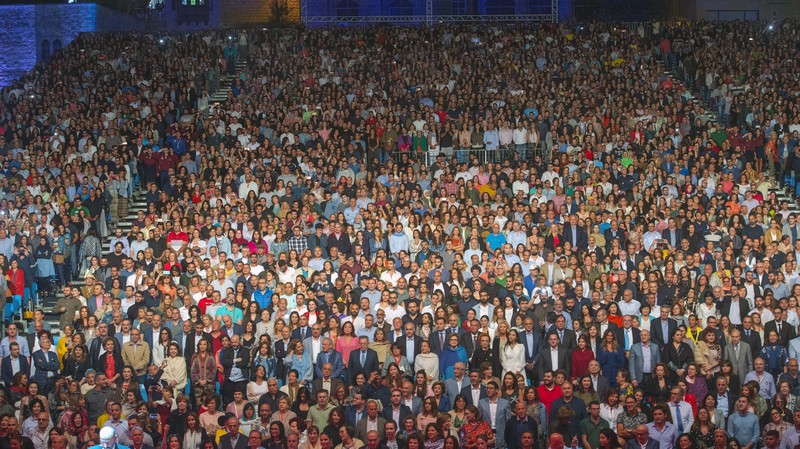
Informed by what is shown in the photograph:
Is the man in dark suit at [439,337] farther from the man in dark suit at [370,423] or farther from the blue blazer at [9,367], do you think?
the blue blazer at [9,367]

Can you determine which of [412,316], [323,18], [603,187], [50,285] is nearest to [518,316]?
[412,316]

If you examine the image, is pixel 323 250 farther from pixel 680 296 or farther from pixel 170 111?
pixel 170 111

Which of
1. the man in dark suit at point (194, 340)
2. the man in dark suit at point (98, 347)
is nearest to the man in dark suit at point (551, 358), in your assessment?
the man in dark suit at point (194, 340)

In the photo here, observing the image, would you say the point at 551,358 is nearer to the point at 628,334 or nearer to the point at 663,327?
the point at 628,334

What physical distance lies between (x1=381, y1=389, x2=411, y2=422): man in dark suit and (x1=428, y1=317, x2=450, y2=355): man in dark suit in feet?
5.57

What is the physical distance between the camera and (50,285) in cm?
1858

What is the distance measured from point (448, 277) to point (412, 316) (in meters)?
1.70

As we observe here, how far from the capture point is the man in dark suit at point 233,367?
14758mm

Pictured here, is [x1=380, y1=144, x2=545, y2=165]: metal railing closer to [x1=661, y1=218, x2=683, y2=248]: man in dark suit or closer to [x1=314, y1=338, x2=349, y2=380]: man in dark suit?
[x1=661, y1=218, x2=683, y2=248]: man in dark suit

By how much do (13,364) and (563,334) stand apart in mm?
7120

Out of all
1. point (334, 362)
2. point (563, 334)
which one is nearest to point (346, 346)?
point (334, 362)

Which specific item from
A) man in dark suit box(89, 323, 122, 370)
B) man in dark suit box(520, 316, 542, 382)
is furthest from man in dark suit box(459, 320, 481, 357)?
man in dark suit box(89, 323, 122, 370)

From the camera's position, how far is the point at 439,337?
49.8 ft

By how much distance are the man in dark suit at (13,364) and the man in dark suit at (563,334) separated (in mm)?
6738
